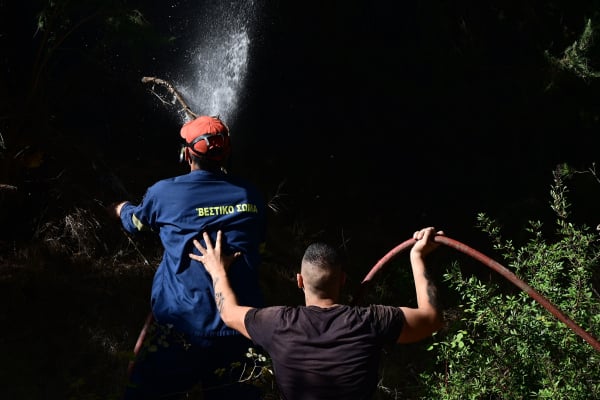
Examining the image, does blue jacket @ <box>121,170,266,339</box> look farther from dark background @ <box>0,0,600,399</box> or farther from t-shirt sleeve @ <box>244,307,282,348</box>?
dark background @ <box>0,0,600,399</box>

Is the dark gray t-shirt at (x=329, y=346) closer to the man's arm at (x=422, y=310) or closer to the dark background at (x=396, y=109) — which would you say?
the man's arm at (x=422, y=310)

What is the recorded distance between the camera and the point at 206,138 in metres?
3.59

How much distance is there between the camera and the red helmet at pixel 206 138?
11.8ft

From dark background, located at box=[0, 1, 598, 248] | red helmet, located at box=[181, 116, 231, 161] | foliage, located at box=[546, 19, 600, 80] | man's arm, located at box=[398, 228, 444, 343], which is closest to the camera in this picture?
man's arm, located at box=[398, 228, 444, 343]

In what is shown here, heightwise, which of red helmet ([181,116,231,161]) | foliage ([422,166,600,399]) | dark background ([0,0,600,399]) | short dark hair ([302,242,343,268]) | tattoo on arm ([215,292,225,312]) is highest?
dark background ([0,0,600,399])

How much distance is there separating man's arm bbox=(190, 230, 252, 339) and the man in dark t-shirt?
0.05 ft

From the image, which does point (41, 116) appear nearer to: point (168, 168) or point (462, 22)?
point (168, 168)

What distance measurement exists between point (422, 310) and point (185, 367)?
1.31m

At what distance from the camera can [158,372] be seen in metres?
3.50

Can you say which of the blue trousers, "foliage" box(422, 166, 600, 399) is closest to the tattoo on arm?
the blue trousers

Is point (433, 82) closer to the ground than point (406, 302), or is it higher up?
higher up

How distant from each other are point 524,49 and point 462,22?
0.79m

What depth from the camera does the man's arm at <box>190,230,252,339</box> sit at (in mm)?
2995

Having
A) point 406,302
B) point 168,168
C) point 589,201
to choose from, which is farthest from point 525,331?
point 589,201
